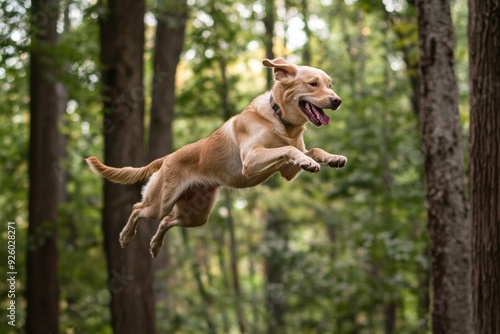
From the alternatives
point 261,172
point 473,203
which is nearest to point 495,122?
point 473,203

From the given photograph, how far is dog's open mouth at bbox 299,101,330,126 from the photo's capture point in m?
4.21

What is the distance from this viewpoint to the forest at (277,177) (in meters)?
8.05

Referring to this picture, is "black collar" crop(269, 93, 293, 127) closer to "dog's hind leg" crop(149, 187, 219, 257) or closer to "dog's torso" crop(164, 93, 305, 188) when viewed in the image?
"dog's torso" crop(164, 93, 305, 188)

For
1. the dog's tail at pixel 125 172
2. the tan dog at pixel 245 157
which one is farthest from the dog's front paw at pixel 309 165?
the dog's tail at pixel 125 172

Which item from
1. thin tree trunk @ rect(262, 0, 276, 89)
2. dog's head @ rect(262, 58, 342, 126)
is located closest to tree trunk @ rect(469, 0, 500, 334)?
dog's head @ rect(262, 58, 342, 126)

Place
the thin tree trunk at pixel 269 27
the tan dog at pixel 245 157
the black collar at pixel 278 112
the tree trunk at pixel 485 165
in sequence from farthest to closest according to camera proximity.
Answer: the thin tree trunk at pixel 269 27, the tree trunk at pixel 485 165, the black collar at pixel 278 112, the tan dog at pixel 245 157

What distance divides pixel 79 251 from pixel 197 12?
7.10m

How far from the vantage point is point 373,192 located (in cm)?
1463

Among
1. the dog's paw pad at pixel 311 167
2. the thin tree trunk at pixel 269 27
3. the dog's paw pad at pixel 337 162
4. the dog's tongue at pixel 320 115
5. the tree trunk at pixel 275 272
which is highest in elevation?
the thin tree trunk at pixel 269 27

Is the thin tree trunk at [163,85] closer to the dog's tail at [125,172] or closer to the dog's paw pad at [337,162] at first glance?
the dog's tail at [125,172]

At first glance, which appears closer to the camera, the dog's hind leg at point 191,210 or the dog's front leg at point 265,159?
the dog's front leg at point 265,159

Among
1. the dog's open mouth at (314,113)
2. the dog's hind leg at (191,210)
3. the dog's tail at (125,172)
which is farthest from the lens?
the dog's hind leg at (191,210)

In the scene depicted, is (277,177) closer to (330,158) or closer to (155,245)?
(155,245)

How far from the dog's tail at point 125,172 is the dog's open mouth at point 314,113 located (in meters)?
1.44
